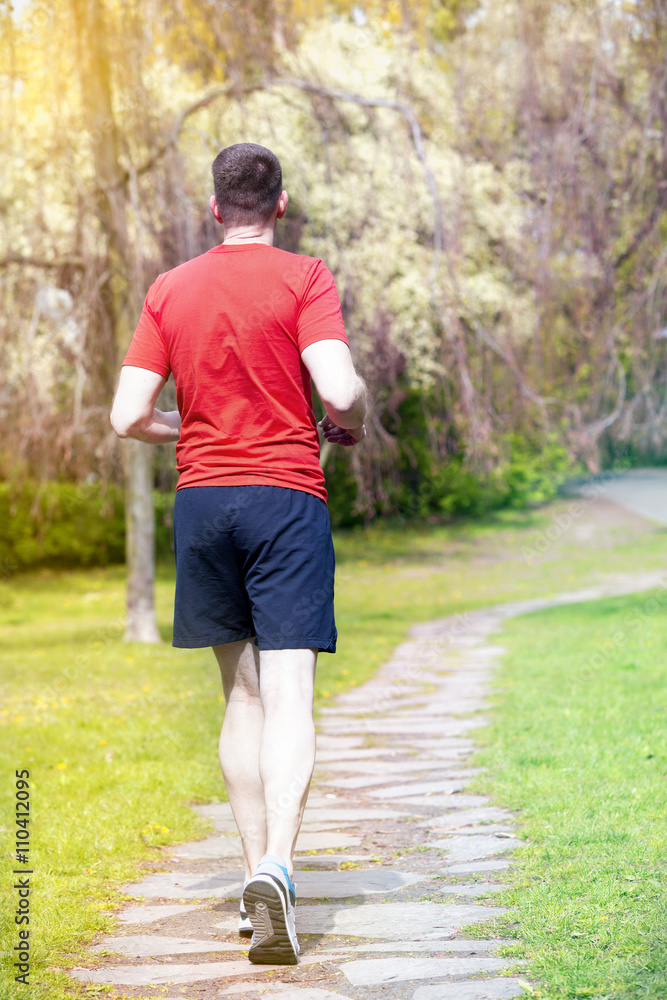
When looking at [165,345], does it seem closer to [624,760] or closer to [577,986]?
[577,986]

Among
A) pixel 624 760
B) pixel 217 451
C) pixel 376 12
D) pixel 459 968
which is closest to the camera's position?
pixel 459 968

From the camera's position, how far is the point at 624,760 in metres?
4.16

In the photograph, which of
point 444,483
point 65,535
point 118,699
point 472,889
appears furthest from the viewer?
point 444,483

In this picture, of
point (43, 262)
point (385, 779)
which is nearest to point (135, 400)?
point (385, 779)

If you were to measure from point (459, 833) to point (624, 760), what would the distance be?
3.27 feet

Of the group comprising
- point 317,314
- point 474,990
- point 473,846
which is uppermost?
point 317,314

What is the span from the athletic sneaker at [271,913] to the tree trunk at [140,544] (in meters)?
6.59

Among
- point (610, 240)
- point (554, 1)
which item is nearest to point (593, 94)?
point (610, 240)

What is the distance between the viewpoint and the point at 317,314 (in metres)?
2.44

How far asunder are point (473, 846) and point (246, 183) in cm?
214

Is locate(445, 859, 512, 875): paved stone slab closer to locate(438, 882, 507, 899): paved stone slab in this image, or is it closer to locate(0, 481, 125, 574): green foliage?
locate(438, 882, 507, 899): paved stone slab

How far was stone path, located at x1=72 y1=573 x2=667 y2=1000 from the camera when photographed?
230 cm

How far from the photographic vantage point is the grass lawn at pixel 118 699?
3152 millimetres

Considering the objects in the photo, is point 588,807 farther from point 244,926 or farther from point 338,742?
point 338,742
